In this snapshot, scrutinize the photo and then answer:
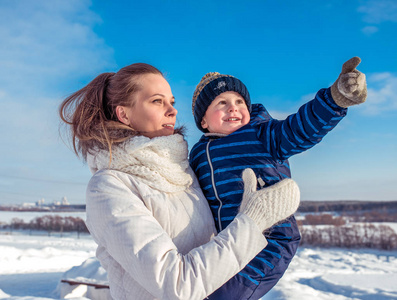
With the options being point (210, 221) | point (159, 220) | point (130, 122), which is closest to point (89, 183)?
point (159, 220)

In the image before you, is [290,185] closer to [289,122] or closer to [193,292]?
[289,122]

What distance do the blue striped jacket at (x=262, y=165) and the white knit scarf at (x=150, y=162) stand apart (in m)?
0.21

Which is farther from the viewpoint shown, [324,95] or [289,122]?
[289,122]

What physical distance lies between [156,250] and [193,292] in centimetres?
22

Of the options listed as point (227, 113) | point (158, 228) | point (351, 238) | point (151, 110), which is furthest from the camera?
point (351, 238)

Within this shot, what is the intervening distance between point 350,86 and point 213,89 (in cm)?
93

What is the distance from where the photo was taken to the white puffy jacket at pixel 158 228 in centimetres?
134

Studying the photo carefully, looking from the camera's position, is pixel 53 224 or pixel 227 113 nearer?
pixel 227 113

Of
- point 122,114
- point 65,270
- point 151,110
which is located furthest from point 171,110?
point 65,270

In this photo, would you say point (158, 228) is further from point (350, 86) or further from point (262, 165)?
point (350, 86)

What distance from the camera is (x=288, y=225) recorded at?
68.6 inches

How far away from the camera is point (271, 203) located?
1504 millimetres

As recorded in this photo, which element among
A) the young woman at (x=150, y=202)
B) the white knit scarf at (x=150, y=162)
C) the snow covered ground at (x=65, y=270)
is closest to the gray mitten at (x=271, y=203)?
the young woman at (x=150, y=202)

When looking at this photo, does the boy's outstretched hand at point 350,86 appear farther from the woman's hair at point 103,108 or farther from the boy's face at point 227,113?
the woman's hair at point 103,108
